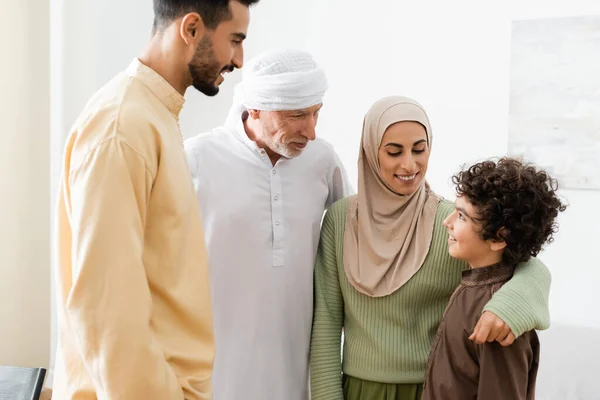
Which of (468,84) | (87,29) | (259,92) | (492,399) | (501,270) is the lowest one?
(492,399)

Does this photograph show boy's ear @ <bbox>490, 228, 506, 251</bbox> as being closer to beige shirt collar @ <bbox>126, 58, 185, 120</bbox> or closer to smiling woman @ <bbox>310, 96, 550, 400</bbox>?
smiling woman @ <bbox>310, 96, 550, 400</bbox>

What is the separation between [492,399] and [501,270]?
0.99ft

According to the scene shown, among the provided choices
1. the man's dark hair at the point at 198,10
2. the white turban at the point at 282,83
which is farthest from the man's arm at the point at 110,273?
the white turban at the point at 282,83

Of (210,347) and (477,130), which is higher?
(477,130)

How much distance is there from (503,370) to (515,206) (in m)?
0.36

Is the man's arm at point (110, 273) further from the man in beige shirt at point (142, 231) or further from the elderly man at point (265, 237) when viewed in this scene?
the elderly man at point (265, 237)

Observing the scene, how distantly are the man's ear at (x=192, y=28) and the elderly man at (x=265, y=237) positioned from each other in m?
0.62

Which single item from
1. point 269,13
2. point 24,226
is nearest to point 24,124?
point 24,226

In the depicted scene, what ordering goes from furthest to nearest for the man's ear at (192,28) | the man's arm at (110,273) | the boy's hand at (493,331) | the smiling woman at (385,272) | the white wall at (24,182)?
1. the white wall at (24,182)
2. the smiling woman at (385,272)
3. the boy's hand at (493,331)
4. the man's ear at (192,28)
5. the man's arm at (110,273)

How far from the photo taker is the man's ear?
1354 millimetres

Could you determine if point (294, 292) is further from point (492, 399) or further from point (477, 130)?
point (477, 130)

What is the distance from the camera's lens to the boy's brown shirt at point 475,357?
1.58 meters

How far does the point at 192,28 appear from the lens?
1.37 meters

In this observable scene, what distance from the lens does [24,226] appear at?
396 centimetres
